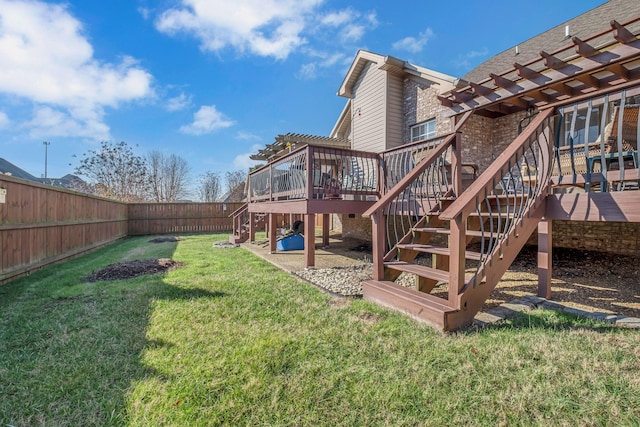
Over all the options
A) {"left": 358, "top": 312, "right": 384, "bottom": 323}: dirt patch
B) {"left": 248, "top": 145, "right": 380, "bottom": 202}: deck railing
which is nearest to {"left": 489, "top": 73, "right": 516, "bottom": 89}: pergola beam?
{"left": 248, "top": 145, "right": 380, "bottom": 202}: deck railing

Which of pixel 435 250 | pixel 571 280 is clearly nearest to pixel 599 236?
pixel 571 280

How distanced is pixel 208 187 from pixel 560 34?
25209 mm

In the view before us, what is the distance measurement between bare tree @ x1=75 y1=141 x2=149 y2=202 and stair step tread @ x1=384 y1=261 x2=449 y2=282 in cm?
1873

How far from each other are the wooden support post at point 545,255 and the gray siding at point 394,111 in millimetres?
6022

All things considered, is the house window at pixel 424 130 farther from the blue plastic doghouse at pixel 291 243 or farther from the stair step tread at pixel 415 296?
the stair step tread at pixel 415 296

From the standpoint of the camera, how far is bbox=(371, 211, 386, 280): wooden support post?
3.68 metres

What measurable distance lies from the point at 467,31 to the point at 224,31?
9.05 m

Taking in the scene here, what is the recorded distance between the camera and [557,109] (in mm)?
3592

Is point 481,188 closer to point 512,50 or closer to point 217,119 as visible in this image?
point 512,50

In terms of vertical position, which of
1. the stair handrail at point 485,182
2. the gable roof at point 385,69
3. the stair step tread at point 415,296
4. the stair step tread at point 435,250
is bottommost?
the stair step tread at point 415,296

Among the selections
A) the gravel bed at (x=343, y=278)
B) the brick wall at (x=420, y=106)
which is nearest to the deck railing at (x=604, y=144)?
the gravel bed at (x=343, y=278)

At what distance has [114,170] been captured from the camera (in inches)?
727

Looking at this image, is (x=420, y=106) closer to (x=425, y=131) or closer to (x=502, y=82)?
(x=425, y=131)

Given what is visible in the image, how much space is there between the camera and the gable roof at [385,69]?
805 centimetres
